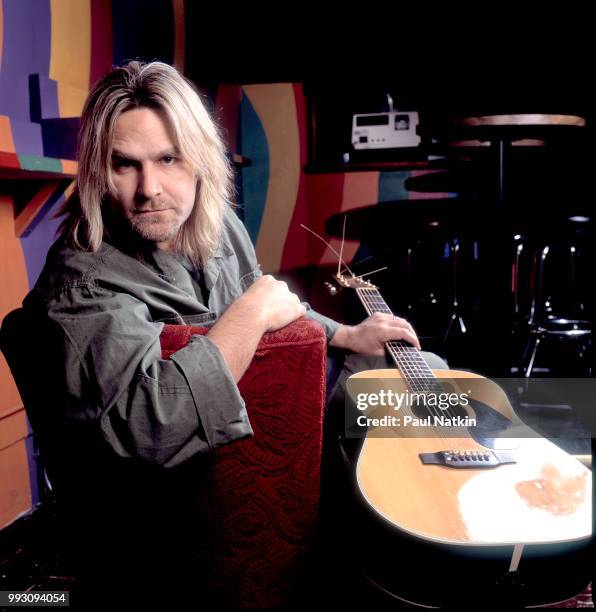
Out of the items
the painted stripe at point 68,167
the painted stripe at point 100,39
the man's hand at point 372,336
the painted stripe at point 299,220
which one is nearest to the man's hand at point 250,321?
the man's hand at point 372,336

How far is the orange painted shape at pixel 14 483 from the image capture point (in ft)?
6.52

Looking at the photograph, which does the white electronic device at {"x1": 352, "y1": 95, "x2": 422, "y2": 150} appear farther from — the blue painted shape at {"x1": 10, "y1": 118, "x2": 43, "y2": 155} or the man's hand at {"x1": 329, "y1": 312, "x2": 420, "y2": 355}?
the man's hand at {"x1": 329, "y1": 312, "x2": 420, "y2": 355}

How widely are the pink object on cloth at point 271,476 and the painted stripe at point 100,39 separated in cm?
196

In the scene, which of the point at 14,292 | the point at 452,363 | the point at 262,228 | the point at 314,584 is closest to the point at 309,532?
the point at 314,584

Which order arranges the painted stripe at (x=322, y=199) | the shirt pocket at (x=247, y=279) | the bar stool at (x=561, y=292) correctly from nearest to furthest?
1. the shirt pocket at (x=247, y=279)
2. the bar stool at (x=561, y=292)
3. the painted stripe at (x=322, y=199)

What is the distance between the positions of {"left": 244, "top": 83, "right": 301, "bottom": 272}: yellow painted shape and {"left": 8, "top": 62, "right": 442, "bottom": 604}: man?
315 centimetres

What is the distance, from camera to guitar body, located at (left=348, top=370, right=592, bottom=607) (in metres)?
0.97

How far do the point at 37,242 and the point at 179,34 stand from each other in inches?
73.4

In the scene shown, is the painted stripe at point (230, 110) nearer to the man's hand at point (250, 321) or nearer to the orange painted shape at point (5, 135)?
the orange painted shape at point (5, 135)

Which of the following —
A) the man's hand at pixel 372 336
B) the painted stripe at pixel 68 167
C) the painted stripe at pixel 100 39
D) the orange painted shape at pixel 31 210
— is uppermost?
the painted stripe at pixel 100 39

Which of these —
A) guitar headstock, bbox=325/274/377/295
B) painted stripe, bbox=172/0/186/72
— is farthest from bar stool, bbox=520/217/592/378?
painted stripe, bbox=172/0/186/72

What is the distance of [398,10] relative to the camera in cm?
413

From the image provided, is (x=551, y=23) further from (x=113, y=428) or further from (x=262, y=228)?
(x=113, y=428)

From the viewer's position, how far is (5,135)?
181 centimetres
